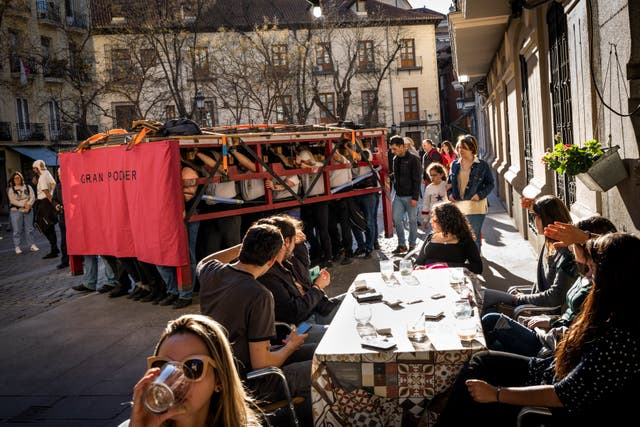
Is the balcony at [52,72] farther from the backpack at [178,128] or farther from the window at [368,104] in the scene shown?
the backpack at [178,128]

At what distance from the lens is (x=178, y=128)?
8.47 meters

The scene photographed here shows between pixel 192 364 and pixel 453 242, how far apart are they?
173 inches

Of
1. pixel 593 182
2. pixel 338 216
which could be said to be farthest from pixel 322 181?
pixel 593 182

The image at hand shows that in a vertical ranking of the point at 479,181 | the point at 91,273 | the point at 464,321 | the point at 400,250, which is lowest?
the point at 400,250

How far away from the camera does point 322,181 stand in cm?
1053

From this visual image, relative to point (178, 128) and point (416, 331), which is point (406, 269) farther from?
point (178, 128)

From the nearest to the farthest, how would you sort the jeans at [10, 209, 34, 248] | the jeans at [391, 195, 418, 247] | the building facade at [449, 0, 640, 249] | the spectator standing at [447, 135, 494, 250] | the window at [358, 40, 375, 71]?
the building facade at [449, 0, 640, 249] < the spectator standing at [447, 135, 494, 250] < the jeans at [391, 195, 418, 247] < the jeans at [10, 209, 34, 248] < the window at [358, 40, 375, 71]

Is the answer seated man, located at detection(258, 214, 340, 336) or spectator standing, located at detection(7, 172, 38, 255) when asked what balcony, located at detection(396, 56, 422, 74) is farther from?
seated man, located at detection(258, 214, 340, 336)

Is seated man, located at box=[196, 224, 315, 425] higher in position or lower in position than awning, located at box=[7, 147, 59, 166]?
lower

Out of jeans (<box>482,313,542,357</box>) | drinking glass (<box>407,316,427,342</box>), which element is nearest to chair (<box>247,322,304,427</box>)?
drinking glass (<box>407,316,427,342</box>)

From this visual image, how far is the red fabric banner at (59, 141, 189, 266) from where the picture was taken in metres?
7.99

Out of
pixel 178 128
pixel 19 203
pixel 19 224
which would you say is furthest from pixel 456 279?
pixel 19 224

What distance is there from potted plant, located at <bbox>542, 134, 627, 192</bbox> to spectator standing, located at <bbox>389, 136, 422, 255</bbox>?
559 cm

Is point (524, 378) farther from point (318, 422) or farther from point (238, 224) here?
point (238, 224)
